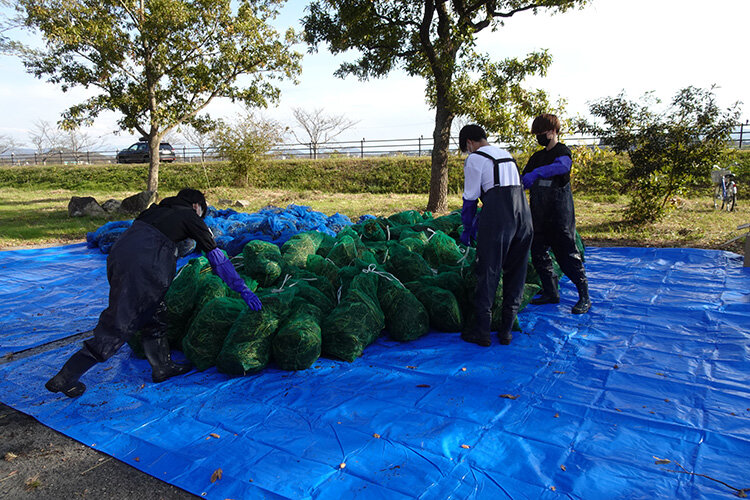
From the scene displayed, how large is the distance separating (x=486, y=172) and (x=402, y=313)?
4.16 ft

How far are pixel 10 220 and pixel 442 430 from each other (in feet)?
46.7

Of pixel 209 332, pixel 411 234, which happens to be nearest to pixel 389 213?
pixel 411 234

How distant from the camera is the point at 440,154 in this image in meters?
11.6

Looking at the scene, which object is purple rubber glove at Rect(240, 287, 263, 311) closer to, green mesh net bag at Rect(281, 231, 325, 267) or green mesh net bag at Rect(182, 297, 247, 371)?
green mesh net bag at Rect(182, 297, 247, 371)

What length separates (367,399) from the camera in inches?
116

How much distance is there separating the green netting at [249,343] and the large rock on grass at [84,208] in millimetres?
11534

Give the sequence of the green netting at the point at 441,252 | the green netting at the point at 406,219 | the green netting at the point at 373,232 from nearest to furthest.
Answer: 1. the green netting at the point at 441,252
2. the green netting at the point at 373,232
3. the green netting at the point at 406,219

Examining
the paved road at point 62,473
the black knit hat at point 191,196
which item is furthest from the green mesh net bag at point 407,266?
the paved road at point 62,473

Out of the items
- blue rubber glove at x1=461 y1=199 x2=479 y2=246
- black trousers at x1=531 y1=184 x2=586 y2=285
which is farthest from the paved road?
black trousers at x1=531 y1=184 x2=586 y2=285

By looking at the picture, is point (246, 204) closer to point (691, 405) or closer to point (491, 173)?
point (491, 173)

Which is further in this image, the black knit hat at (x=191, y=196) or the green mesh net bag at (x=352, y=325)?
the green mesh net bag at (x=352, y=325)

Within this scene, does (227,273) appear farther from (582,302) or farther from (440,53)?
(440,53)

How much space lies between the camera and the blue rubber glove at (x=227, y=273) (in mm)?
3148

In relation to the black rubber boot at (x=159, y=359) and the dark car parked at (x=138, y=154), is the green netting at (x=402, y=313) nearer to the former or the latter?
the black rubber boot at (x=159, y=359)
